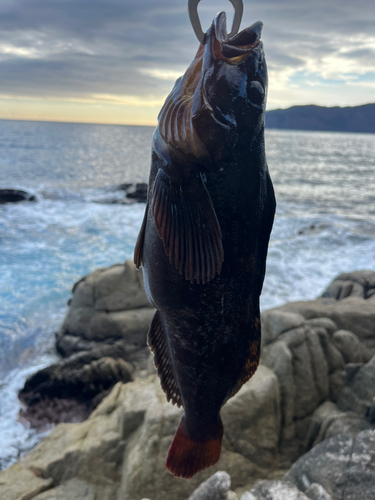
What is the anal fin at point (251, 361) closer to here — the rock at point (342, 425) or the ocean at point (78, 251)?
the rock at point (342, 425)

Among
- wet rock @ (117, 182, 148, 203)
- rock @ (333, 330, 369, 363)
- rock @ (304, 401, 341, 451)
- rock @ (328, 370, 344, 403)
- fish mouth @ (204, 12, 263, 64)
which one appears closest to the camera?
fish mouth @ (204, 12, 263, 64)

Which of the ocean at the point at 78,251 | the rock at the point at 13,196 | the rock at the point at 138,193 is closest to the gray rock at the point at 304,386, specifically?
the ocean at the point at 78,251

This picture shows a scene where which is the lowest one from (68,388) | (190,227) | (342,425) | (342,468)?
(68,388)

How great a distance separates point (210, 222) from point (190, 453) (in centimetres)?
145

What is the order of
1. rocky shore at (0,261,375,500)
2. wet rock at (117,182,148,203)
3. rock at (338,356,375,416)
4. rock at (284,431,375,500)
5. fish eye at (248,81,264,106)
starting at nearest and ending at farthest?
fish eye at (248,81,264,106), rock at (284,431,375,500), rocky shore at (0,261,375,500), rock at (338,356,375,416), wet rock at (117,182,148,203)

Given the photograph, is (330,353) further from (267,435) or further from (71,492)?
(71,492)

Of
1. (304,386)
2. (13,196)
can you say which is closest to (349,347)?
(304,386)

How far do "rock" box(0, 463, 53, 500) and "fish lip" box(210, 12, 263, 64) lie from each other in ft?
16.4

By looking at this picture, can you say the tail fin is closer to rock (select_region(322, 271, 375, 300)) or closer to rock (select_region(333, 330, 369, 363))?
rock (select_region(333, 330, 369, 363))

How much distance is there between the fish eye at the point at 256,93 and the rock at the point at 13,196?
25.7 metres

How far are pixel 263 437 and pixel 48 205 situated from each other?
920 inches

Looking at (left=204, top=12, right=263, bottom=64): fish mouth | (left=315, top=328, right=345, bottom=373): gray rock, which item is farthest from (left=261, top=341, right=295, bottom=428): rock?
(left=204, top=12, right=263, bottom=64): fish mouth

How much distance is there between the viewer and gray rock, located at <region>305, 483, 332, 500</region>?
3.62 meters

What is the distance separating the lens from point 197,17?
1927mm
